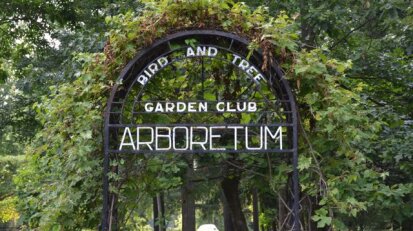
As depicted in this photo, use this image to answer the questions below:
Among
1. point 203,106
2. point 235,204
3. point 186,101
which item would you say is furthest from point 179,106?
point 235,204

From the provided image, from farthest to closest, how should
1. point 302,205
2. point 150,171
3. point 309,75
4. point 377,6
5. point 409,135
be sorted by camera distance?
point 377,6 < point 409,135 < point 150,171 < point 302,205 < point 309,75

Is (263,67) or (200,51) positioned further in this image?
(200,51)

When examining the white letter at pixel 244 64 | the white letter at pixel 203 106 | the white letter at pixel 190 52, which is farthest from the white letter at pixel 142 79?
the white letter at pixel 244 64

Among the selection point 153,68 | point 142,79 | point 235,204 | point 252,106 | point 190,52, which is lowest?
point 235,204

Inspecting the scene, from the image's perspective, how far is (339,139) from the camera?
5.33m

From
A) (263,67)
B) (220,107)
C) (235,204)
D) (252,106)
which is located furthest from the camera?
(235,204)

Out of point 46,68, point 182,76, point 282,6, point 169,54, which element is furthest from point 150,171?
point 46,68

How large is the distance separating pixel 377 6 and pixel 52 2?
5.92m

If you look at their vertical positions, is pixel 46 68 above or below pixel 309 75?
above

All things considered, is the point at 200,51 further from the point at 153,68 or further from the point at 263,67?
the point at 263,67

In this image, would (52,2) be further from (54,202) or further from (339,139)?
(339,139)

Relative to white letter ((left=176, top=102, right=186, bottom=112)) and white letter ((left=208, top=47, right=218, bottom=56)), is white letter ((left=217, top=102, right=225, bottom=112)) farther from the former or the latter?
white letter ((left=208, top=47, right=218, bottom=56))

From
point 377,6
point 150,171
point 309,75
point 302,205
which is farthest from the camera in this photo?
point 377,6

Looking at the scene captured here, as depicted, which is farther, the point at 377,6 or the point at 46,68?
the point at 46,68
